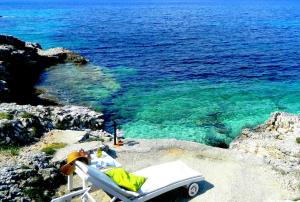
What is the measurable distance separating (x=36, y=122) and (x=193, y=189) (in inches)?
527

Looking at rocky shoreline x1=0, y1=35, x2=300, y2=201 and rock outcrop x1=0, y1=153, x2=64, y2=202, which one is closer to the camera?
rock outcrop x1=0, y1=153, x2=64, y2=202

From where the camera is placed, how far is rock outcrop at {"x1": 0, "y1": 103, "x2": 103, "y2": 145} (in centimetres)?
2511

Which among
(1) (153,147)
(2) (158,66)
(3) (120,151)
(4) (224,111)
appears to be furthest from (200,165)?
(2) (158,66)

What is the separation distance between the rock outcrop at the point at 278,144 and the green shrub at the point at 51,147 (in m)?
13.7

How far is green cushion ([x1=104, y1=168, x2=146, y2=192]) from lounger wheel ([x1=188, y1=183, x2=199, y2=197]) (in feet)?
9.52

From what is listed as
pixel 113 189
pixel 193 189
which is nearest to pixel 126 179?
pixel 113 189

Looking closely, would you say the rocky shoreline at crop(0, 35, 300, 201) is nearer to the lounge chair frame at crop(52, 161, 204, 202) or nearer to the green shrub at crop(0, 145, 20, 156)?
the green shrub at crop(0, 145, 20, 156)

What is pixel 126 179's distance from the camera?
18.7 m

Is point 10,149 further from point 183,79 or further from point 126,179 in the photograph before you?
point 183,79

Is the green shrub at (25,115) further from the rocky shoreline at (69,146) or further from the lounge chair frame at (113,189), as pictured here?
the lounge chair frame at (113,189)

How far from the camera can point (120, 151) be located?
2539 cm

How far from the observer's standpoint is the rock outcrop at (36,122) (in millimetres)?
25108

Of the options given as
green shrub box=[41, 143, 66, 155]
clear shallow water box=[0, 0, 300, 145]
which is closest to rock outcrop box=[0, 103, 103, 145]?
green shrub box=[41, 143, 66, 155]

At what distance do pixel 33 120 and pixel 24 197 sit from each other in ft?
31.6
